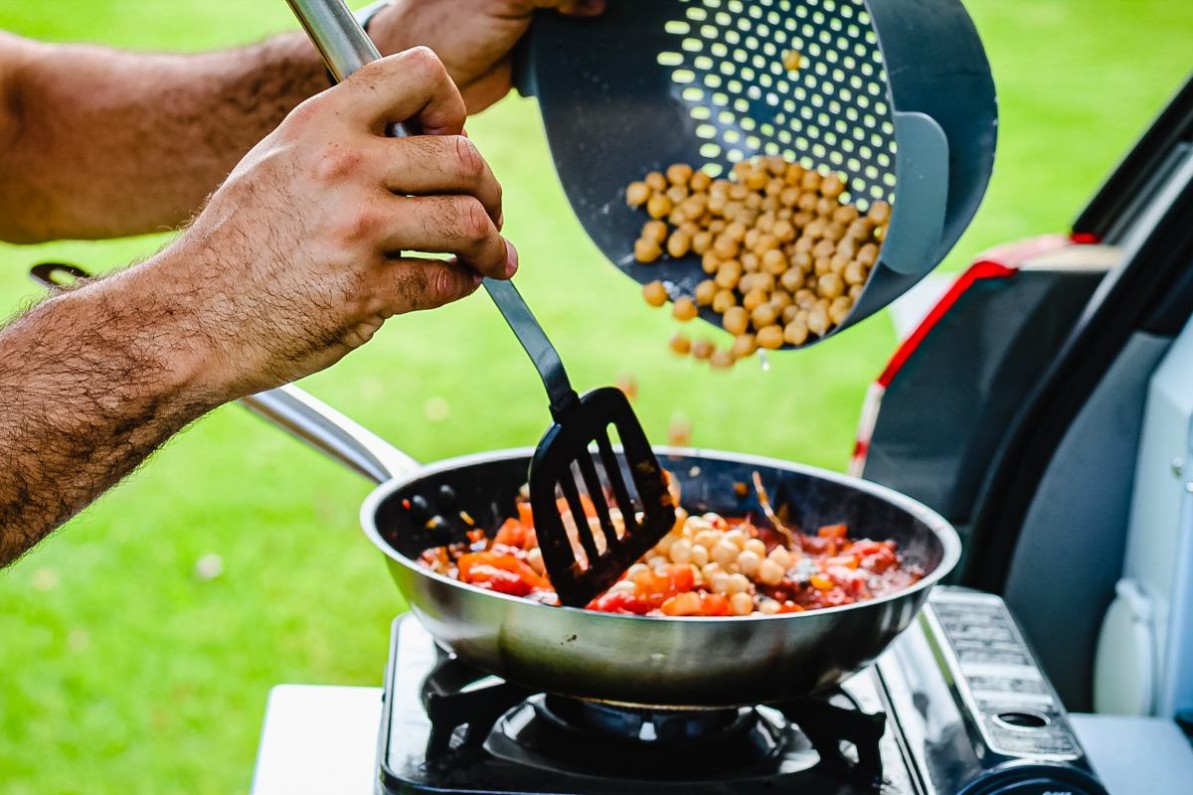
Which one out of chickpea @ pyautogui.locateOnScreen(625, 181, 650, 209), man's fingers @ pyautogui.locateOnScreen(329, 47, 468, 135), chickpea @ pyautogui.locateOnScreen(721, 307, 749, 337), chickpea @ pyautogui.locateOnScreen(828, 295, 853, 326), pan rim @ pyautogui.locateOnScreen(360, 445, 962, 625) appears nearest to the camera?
man's fingers @ pyautogui.locateOnScreen(329, 47, 468, 135)

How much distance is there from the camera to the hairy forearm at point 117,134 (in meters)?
2.06

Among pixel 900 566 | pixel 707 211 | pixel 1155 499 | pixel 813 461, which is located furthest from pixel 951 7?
pixel 813 461

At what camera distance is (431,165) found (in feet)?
3.82

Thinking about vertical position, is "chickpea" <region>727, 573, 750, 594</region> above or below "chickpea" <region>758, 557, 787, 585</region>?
above

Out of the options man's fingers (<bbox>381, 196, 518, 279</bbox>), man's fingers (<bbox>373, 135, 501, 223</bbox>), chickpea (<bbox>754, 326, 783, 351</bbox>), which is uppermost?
man's fingers (<bbox>373, 135, 501, 223</bbox>)

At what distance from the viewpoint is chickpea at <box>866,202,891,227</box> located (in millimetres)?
1491

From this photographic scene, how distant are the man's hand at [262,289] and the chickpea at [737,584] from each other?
0.46m

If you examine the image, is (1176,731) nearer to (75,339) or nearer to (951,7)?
(951,7)

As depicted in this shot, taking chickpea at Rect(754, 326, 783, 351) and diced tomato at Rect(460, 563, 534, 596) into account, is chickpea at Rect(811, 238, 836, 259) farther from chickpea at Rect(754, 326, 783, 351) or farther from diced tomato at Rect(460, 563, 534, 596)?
diced tomato at Rect(460, 563, 534, 596)

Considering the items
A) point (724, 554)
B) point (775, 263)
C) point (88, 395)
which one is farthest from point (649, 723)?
point (88, 395)

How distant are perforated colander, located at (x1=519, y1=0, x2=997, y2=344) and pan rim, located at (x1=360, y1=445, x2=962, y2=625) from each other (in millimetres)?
246

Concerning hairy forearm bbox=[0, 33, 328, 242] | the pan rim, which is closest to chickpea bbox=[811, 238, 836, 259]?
the pan rim

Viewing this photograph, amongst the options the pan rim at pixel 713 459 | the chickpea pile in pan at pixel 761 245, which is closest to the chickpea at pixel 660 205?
the chickpea pile in pan at pixel 761 245

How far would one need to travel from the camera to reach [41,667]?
3533mm
